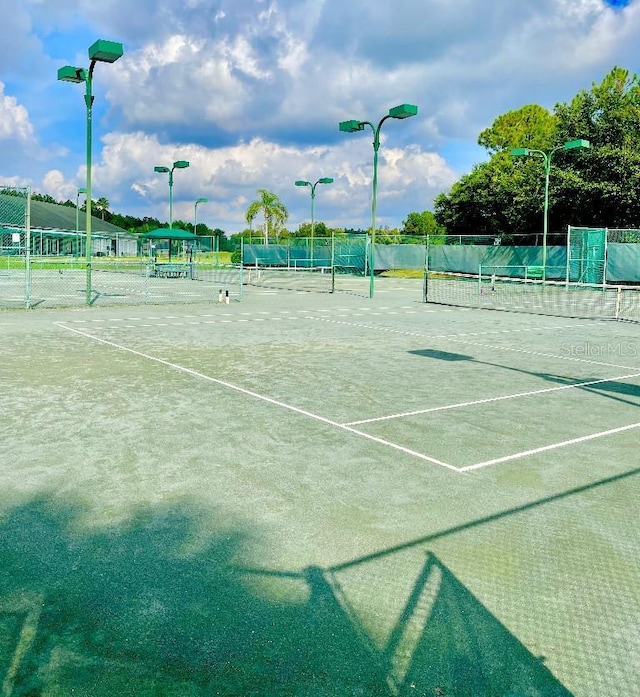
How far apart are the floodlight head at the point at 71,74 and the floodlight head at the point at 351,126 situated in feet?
35.7

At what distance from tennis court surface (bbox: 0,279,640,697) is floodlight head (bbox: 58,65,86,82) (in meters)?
14.3

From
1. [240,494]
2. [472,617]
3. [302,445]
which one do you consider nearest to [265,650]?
[472,617]

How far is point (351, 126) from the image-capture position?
94.2 ft

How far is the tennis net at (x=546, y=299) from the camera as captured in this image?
22.2 meters

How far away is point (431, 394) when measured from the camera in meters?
9.16

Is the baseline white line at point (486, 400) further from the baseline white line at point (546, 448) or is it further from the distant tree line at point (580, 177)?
the distant tree line at point (580, 177)

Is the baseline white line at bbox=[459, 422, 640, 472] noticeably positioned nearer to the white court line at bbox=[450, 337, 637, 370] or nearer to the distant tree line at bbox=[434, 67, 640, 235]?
the white court line at bbox=[450, 337, 637, 370]

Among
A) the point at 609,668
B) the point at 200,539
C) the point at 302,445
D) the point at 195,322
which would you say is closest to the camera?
the point at 609,668

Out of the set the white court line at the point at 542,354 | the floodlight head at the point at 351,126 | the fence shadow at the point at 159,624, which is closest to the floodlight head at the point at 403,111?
the floodlight head at the point at 351,126

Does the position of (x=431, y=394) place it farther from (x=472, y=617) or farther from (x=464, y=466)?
(x=472, y=617)

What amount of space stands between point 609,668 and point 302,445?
3.81m

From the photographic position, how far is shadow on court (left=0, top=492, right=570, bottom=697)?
2994 mm

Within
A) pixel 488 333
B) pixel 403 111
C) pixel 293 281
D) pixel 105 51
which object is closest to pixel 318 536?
pixel 488 333

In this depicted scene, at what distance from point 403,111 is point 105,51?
37.2ft
